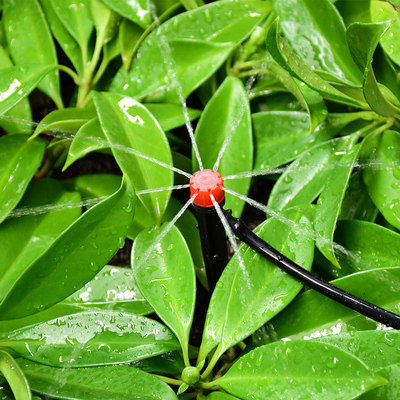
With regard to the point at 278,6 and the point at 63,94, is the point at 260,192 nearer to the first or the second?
the point at 278,6

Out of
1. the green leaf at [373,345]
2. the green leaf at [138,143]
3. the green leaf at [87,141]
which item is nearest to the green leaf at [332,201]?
the green leaf at [373,345]

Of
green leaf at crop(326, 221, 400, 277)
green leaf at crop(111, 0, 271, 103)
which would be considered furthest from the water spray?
green leaf at crop(111, 0, 271, 103)

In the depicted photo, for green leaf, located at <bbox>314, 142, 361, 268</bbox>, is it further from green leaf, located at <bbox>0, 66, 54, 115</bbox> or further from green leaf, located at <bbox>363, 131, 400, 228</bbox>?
green leaf, located at <bbox>0, 66, 54, 115</bbox>

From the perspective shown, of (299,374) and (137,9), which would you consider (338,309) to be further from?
(137,9)

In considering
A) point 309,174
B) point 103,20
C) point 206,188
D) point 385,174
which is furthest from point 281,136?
point 103,20

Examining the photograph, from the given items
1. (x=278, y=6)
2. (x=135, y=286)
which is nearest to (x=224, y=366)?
(x=135, y=286)
